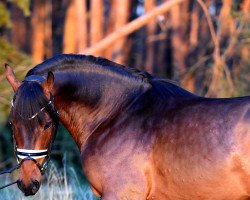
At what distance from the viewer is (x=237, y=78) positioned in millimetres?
14875

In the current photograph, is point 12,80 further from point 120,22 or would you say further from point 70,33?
point 70,33

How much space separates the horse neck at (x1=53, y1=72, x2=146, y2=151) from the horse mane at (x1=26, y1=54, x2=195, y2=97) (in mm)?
65

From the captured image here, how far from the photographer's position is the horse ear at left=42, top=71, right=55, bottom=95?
185 inches

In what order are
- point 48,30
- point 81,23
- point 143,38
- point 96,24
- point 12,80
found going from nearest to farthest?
point 12,80 < point 96,24 < point 81,23 < point 48,30 < point 143,38

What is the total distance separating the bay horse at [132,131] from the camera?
4.52 metres

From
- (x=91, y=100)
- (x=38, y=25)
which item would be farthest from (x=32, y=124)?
(x=38, y=25)

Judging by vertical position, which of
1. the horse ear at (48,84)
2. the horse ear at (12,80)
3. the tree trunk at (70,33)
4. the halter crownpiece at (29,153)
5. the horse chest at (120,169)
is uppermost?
the horse ear at (48,84)

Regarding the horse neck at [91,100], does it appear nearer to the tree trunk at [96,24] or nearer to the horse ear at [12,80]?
the horse ear at [12,80]

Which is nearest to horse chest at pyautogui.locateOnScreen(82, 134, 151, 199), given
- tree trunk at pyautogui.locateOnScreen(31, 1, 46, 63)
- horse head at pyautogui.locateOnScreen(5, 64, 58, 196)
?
horse head at pyautogui.locateOnScreen(5, 64, 58, 196)

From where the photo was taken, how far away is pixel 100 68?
17.3 feet

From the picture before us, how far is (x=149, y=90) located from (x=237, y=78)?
32.8 ft

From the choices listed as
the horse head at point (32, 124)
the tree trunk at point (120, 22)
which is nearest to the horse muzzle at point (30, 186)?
the horse head at point (32, 124)

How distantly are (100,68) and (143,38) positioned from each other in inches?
711

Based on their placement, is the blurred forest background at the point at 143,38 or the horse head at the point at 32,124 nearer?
the horse head at the point at 32,124
